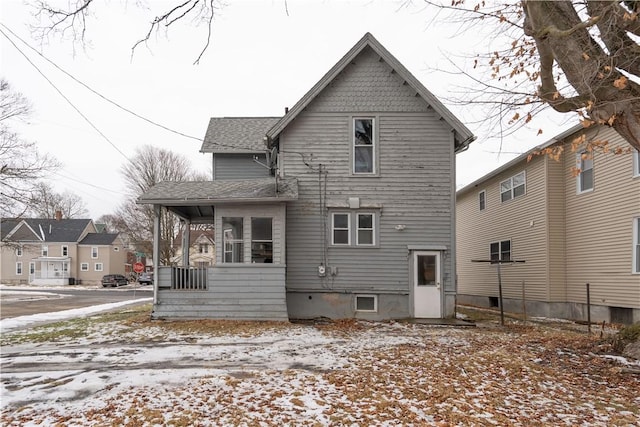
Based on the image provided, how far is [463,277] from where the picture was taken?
22.7m

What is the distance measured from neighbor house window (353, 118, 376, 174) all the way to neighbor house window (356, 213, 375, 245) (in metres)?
1.50

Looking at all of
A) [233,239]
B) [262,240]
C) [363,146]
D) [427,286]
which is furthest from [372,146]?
[233,239]

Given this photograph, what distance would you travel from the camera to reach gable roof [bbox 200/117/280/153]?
53.0 feet

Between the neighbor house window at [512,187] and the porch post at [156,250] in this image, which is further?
the neighbor house window at [512,187]

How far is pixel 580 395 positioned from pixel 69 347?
906cm

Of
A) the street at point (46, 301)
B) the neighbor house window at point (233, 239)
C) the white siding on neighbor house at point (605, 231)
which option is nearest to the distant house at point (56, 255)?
the street at point (46, 301)

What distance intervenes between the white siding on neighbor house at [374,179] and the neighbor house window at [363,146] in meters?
0.19

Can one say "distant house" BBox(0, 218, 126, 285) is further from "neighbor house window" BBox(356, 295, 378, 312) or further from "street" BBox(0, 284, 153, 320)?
"neighbor house window" BBox(356, 295, 378, 312)

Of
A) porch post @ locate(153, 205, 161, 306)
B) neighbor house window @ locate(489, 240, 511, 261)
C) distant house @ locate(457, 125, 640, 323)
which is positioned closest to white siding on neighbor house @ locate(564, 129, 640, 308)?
distant house @ locate(457, 125, 640, 323)

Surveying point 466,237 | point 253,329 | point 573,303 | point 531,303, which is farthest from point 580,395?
point 466,237

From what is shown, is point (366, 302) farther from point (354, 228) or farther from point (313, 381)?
point (313, 381)

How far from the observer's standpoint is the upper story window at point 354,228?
42.8 ft

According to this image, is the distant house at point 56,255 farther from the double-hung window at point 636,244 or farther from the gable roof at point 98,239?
the double-hung window at point 636,244

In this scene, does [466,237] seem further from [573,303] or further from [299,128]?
[299,128]
